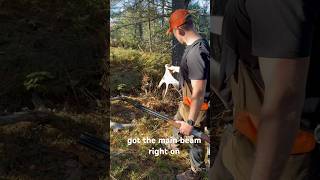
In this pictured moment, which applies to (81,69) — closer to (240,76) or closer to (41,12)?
(41,12)

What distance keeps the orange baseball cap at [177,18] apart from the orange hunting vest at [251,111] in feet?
2.90

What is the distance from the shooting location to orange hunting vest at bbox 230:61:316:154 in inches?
59.1

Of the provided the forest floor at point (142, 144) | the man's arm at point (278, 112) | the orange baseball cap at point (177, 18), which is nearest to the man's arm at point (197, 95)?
the forest floor at point (142, 144)

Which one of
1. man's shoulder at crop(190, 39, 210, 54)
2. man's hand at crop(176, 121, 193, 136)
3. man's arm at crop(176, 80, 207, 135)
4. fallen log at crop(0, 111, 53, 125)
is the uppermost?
man's shoulder at crop(190, 39, 210, 54)

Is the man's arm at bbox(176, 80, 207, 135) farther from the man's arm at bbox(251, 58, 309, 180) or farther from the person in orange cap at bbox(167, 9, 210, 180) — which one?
the man's arm at bbox(251, 58, 309, 180)

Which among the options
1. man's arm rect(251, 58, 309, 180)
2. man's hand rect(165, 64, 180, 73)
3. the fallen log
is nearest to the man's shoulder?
man's hand rect(165, 64, 180, 73)

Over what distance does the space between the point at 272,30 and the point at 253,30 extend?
0.08m

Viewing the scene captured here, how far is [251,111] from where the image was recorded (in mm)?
1586

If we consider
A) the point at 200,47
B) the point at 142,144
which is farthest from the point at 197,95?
the point at 142,144

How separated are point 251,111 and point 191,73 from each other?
97 cm

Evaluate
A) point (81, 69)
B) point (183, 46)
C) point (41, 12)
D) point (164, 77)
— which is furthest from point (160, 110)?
point (41, 12)

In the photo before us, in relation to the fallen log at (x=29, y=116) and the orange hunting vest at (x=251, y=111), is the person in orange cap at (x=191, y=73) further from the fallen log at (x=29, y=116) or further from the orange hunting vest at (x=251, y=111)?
the fallen log at (x=29, y=116)

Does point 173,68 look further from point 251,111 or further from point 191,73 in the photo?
point 251,111

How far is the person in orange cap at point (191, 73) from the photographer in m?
2.49
